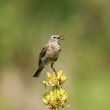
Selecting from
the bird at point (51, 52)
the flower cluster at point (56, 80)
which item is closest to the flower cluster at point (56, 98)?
the flower cluster at point (56, 80)

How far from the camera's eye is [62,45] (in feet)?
42.0

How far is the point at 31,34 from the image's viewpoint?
1345 centimetres

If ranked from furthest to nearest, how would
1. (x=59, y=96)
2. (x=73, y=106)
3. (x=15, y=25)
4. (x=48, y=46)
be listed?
1. (x=15, y=25)
2. (x=73, y=106)
3. (x=48, y=46)
4. (x=59, y=96)

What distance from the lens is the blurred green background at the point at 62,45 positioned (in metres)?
11.6

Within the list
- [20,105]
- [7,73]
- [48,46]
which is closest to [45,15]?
[7,73]

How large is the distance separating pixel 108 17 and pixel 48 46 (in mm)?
6945

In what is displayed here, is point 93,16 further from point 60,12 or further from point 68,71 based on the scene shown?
point 68,71

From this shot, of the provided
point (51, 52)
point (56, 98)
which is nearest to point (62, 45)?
point (51, 52)

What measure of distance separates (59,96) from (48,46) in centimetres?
208

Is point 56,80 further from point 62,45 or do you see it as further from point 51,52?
point 62,45

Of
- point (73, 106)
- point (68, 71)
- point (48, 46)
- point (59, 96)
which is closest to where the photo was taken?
point (59, 96)

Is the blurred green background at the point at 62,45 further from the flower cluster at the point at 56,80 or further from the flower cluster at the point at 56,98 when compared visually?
the flower cluster at the point at 56,98

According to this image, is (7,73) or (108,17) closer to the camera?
(7,73)

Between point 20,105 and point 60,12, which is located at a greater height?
point 60,12
